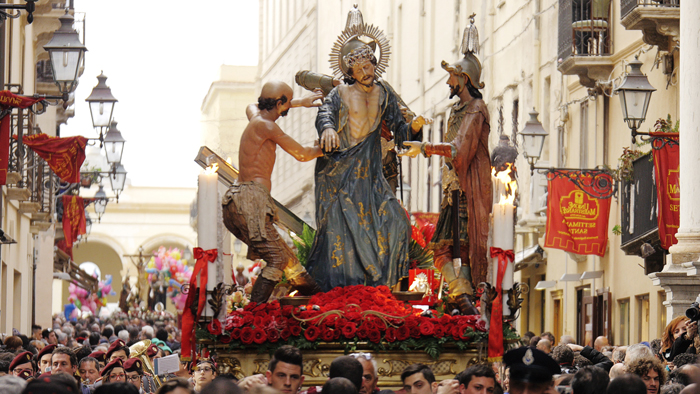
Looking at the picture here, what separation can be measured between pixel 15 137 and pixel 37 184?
731cm

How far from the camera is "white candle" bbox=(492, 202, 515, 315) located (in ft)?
31.0

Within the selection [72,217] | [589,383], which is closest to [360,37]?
[589,383]

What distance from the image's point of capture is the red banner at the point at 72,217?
30328 mm

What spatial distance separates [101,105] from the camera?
61.1 feet

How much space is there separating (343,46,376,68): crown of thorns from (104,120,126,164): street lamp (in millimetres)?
12140

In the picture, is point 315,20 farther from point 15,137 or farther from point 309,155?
point 309,155

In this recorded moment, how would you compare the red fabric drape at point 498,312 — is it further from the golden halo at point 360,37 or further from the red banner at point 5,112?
the red banner at point 5,112

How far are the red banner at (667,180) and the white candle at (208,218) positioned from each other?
8.11 metres

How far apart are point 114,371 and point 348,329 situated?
174 cm

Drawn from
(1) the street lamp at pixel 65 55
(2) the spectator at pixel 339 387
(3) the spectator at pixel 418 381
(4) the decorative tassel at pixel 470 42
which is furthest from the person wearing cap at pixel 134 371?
(1) the street lamp at pixel 65 55

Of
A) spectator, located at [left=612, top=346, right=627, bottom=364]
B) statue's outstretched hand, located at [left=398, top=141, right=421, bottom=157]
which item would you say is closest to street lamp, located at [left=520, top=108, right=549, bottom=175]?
statue's outstretched hand, located at [left=398, top=141, right=421, bottom=157]

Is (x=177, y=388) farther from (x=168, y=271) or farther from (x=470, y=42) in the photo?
(x=168, y=271)

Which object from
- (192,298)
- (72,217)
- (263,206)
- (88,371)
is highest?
(72,217)

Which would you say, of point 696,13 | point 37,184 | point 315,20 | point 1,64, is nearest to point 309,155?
point 696,13
